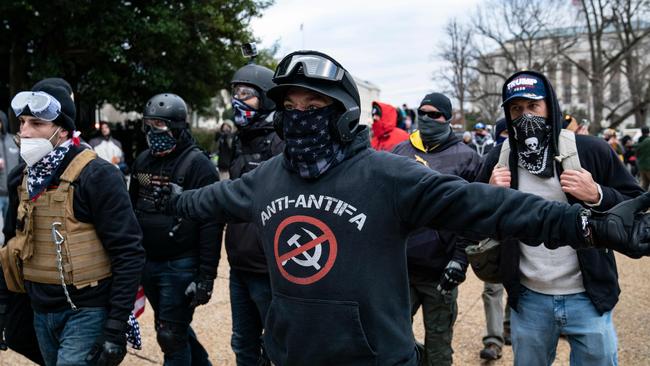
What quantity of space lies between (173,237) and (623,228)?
9.30 ft

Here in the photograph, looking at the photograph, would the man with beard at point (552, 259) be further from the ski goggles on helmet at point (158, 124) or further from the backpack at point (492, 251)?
the ski goggles on helmet at point (158, 124)

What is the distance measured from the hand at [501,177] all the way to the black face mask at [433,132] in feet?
3.98

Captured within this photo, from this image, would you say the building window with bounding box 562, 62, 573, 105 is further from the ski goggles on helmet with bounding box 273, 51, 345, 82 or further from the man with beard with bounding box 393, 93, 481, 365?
the ski goggles on helmet with bounding box 273, 51, 345, 82

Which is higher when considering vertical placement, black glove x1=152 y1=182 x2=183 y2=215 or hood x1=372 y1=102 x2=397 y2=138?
hood x1=372 y1=102 x2=397 y2=138

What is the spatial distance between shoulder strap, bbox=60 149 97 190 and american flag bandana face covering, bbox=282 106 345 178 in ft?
4.54

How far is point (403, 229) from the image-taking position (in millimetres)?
2047

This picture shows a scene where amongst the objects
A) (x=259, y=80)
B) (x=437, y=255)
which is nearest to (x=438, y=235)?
(x=437, y=255)

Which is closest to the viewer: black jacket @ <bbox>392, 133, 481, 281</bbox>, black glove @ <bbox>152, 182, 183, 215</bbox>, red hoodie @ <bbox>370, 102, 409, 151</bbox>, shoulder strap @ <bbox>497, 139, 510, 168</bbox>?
black glove @ <bbox>152, 182, 183, 215</bbox>

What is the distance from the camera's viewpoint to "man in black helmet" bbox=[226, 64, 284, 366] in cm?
367

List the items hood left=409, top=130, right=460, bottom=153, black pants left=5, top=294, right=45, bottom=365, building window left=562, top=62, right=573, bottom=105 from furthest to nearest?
building window left=562, top=62, right=573, bottom=105, hood left=409, top=130, right=460, bottom=153, black pants left=5, top=294, right=45, bottom=365

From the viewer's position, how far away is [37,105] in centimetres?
302

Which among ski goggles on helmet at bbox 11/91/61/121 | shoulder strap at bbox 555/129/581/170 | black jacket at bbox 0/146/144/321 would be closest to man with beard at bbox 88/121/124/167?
ski goggles on helmet at bbox 11/91/61/121

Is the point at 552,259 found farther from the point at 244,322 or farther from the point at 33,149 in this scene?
the point at 33,149

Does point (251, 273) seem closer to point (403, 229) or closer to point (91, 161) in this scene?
point (91, 161)
